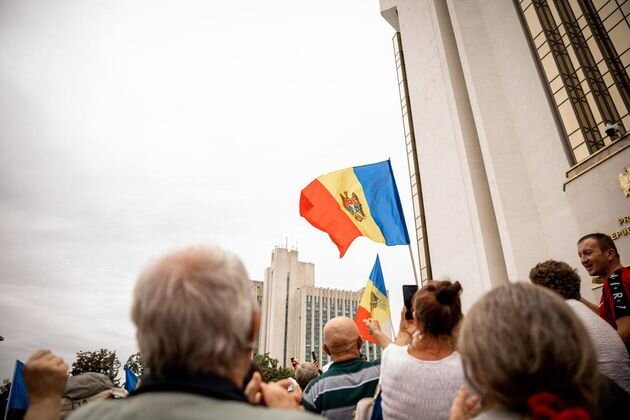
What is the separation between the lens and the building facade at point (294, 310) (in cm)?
9288

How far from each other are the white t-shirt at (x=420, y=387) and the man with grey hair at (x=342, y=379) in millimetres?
619

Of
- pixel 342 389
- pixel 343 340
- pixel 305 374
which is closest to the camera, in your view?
pixel 342 389

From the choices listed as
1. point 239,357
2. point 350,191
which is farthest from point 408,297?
point 350,191

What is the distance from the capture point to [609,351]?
232cm

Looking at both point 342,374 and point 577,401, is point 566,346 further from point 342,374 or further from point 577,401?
point 342,374

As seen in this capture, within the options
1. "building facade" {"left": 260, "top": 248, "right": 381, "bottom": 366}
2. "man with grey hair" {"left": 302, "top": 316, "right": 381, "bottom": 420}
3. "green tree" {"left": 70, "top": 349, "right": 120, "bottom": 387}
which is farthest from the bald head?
"building facade" {"left": 260, "top": 248, "right": 381, "bottom": 366}

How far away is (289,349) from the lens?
9281cm

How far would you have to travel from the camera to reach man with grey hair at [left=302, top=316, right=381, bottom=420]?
2865 millimetres

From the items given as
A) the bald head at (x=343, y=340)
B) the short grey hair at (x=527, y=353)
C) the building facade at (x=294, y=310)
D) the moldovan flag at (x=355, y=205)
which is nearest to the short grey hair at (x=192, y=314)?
the short grey hair at (x=527, y=353)

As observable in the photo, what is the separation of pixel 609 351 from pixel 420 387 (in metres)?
1.22

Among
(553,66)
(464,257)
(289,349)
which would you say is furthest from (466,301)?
(289,349)

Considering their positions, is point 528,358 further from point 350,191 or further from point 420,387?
point 350,191

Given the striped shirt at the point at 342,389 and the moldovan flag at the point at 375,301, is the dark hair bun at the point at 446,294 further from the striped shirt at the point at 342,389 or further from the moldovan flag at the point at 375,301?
the moldovan flag at the point at 375,301

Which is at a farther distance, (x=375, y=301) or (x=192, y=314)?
(x=375, y=301)
